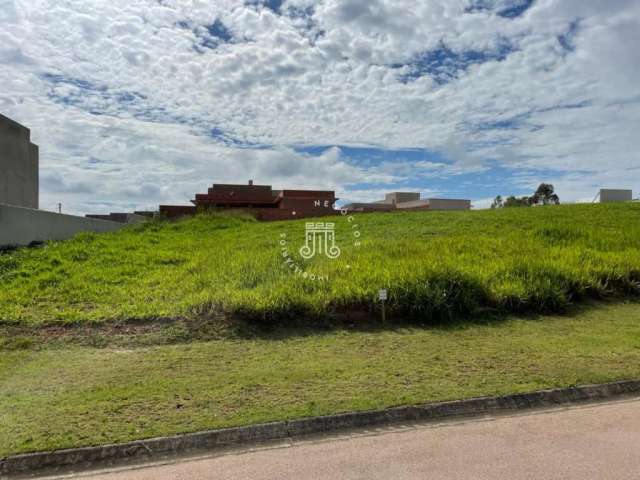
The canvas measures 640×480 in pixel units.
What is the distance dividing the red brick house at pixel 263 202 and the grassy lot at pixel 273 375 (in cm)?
2664

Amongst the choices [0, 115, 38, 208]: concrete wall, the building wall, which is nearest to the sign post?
[0, 115, 38, 208]: concrete wall

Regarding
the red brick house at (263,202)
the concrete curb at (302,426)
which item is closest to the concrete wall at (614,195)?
the red brick house at (263,202)

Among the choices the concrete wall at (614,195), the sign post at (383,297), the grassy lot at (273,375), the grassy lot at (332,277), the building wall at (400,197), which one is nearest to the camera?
the grassy lot at (273,375)

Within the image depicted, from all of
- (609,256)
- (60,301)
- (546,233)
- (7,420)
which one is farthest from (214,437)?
(546,233)

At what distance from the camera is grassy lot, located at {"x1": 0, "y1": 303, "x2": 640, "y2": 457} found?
3.69m

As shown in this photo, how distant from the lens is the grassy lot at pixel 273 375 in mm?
3686

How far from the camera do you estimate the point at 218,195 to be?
4500cm

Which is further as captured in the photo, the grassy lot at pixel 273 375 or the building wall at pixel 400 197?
the building wall at pixel 400 197

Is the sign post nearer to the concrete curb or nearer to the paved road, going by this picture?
the concrete curb

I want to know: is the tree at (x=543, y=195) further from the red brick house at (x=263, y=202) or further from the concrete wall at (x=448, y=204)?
the red brick house at (x=263, y=202)

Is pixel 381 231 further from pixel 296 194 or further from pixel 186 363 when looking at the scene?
pixel 296 194

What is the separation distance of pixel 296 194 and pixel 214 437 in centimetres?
3965

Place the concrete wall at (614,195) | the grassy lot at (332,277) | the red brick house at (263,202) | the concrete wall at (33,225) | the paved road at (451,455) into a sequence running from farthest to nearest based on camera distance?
the red brick house at (263,202) < the concrete wall at (614,195) < the concrete wall at (33,225) < the grassy lot at (332,277) < the paved road at (451,455)

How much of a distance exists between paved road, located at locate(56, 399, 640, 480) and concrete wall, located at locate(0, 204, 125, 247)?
1083 cm
